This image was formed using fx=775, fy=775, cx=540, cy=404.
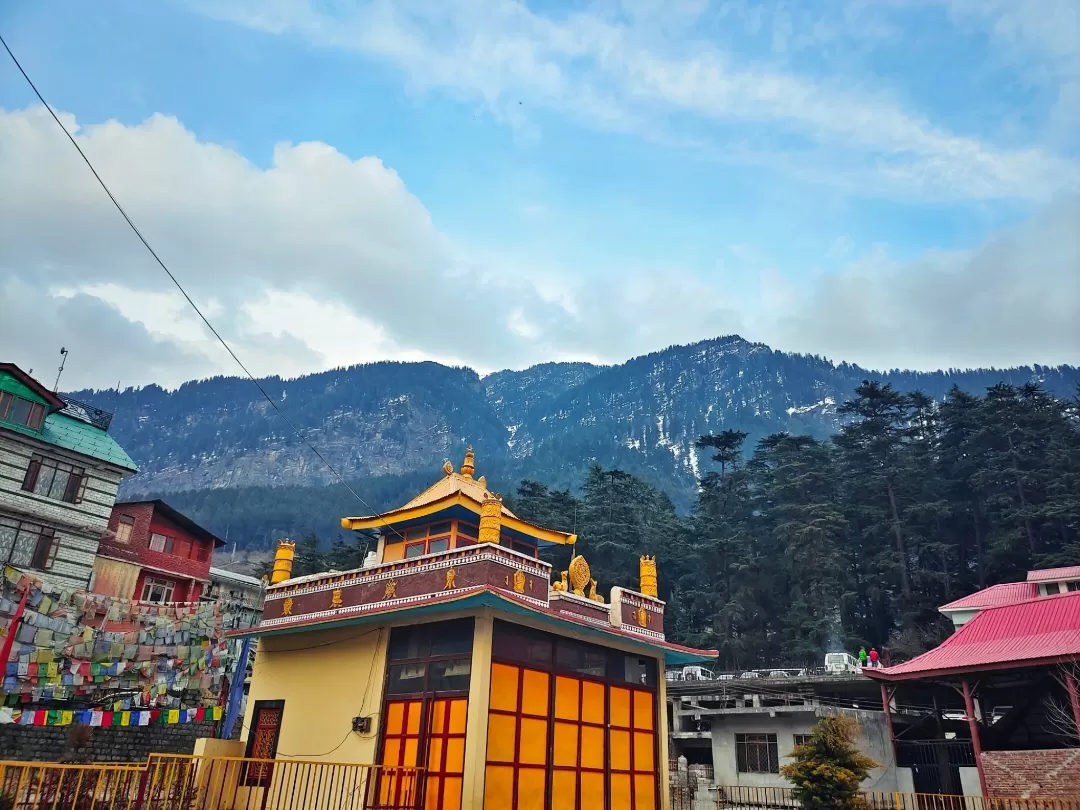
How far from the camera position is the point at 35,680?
711 inches

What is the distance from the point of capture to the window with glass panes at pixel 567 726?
15258 millimetres

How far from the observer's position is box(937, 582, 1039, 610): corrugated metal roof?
108ft

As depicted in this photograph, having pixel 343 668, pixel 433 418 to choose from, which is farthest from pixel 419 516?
pixel 433 418

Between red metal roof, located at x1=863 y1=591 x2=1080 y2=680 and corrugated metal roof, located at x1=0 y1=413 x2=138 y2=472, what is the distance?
26937mm

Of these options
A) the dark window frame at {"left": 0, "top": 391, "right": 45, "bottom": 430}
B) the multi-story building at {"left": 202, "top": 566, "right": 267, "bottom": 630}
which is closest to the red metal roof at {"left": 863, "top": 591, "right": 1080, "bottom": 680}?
the dark window frame at {"left": 0, "top": 391, "right": 45, "bottom": 430}

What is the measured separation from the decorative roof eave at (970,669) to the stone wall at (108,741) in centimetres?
1843

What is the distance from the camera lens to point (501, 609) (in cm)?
1552

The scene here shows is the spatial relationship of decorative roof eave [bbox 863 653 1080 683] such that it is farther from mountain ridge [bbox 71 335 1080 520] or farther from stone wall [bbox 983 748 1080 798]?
mountain ridge [bbox 71 335 1080 520]

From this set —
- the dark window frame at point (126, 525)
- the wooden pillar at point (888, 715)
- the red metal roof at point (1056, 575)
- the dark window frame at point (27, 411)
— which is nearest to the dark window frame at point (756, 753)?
the wooden pillar at point (888, 715)

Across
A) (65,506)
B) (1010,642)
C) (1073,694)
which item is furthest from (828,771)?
(65,506)

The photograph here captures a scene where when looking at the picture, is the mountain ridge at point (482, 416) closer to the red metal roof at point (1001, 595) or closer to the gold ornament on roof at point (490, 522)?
the red metal roof at point (1001, 595)

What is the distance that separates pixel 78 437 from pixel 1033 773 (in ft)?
103

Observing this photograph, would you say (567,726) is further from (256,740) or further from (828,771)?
(256,740)

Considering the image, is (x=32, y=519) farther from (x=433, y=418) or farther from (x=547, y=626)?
(x=433, y=418)
